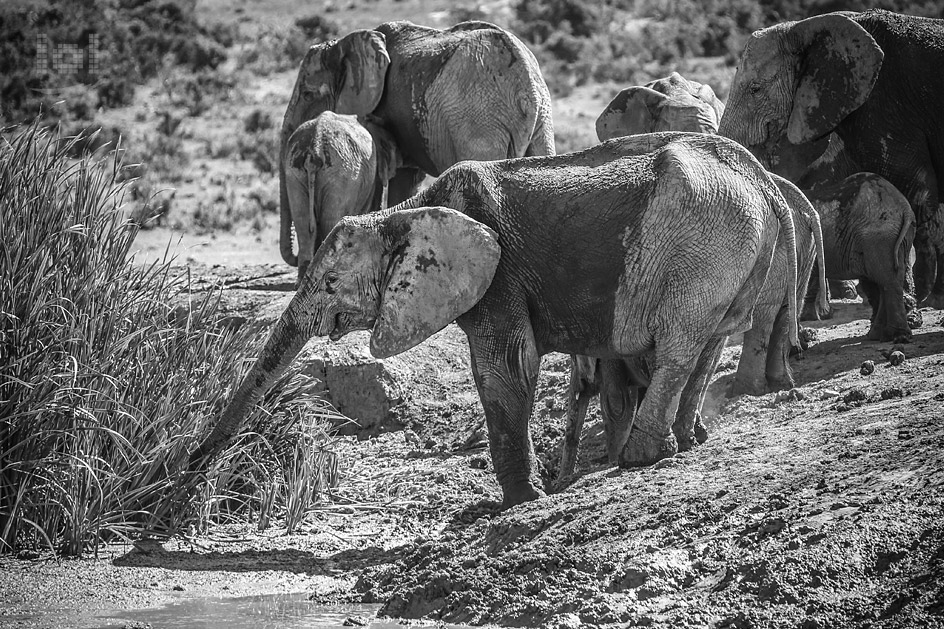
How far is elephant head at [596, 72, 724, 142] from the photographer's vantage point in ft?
36.6

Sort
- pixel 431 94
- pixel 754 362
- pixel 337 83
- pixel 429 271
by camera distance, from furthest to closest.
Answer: pixel 337 83
pixel 431 94
pixel 754 362
pixel 429 271

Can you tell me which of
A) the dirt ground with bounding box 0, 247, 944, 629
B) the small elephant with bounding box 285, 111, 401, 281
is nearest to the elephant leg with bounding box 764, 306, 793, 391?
the dirt ground with bounding box 0, 247, 944, 629

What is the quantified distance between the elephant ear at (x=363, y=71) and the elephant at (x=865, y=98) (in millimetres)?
3610

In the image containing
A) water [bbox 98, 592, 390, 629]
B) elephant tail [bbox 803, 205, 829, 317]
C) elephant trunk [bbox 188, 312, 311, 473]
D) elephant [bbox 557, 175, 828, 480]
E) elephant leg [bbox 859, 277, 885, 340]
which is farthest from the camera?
elephant leg [bbox 859, 277, 885, 340]

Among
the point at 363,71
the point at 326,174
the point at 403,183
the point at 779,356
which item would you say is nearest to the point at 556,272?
the point at 779,356

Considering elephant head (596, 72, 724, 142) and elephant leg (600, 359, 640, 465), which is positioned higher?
elephant head (596, 72, 724, 142)

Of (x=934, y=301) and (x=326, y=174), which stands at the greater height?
(x=326, y=174)

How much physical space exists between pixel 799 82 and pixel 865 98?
57cm

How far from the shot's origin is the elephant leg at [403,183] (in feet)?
45.5

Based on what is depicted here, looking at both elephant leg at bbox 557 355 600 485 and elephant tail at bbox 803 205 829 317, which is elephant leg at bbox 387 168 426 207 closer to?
elephant leg at bbox 557 355 600 485

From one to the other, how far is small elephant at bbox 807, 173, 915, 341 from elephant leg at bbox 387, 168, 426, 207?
497 cm

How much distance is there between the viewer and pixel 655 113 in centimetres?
1127

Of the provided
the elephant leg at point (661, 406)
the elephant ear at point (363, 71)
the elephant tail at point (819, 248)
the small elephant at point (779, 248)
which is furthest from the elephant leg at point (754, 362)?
the elephant ear at point (363, 71)

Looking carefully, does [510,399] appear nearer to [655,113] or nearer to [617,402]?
[617,402]
